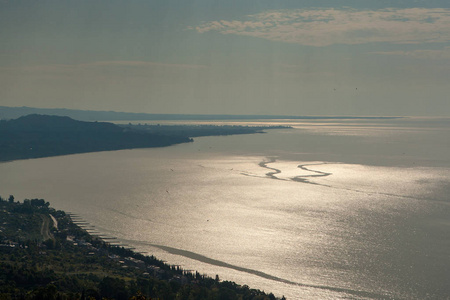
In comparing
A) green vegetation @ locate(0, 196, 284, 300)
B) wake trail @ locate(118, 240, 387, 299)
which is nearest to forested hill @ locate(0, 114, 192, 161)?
green vegetation @ locate(0, 196, 284, 300)

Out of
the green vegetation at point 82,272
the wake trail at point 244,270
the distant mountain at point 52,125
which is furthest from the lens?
the distant mountain at point 52,125

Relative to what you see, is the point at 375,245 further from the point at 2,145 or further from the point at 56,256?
the point at 2,145

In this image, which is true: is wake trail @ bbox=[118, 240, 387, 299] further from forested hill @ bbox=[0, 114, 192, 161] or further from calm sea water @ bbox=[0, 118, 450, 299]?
forested hill @ bbox=[0, 114, 192, 161]

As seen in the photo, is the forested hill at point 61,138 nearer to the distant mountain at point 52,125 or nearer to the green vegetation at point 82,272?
the distant mountain at point 52,125

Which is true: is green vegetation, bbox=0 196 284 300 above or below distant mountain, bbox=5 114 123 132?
below

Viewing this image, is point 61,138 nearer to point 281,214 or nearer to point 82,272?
point 281,214

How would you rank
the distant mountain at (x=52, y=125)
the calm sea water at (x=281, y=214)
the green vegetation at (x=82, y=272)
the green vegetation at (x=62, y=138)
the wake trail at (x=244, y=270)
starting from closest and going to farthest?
the green vegetation at (x=82, y=272), the wake trail at (x=244, y=270), the calm sea water at (x=281, y=214), the green vegetation at (x=62, y=138), the distant mountain at (x=52, y=125)

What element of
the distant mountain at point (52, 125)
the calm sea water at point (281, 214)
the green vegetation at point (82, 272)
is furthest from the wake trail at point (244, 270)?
the distant mountain at point (52, 125)
